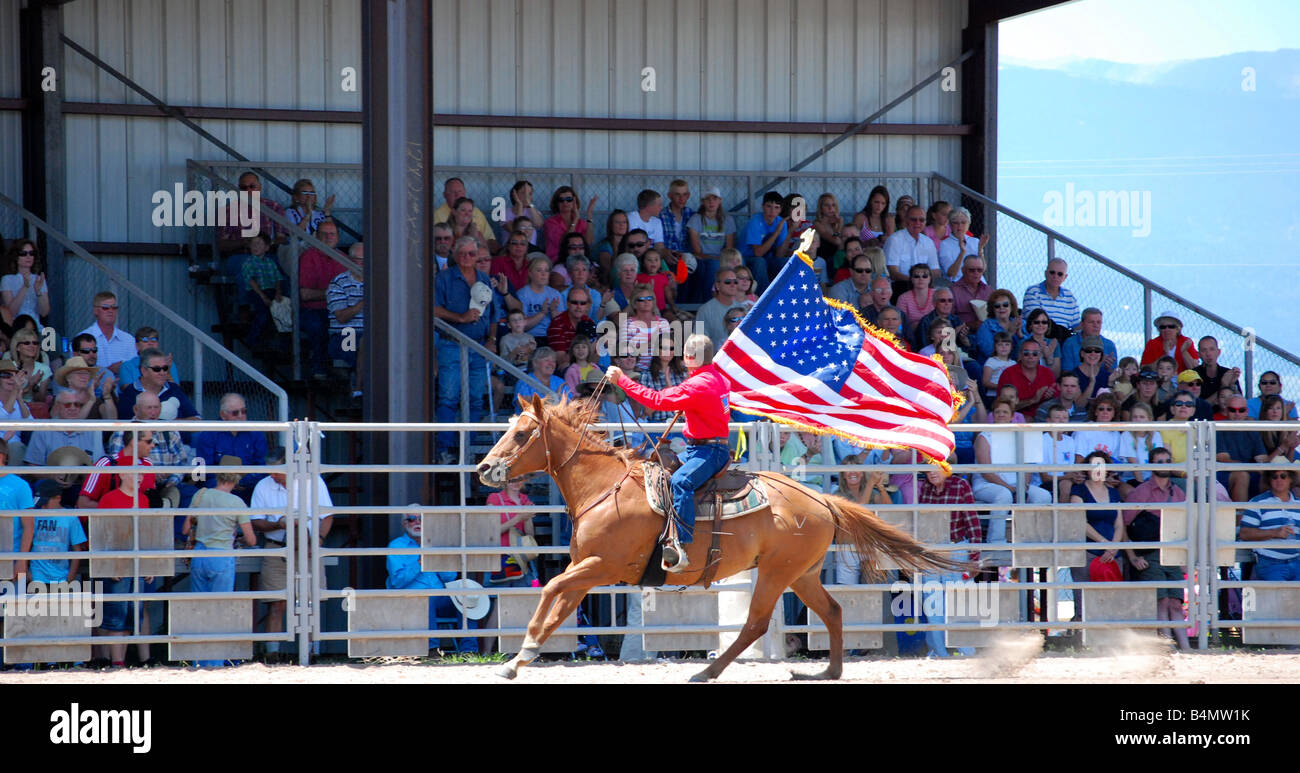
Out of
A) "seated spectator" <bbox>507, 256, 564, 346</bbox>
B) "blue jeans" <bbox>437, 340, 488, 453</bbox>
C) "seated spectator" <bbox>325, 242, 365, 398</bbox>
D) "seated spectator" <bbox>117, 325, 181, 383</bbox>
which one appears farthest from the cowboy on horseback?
"seated spectator" <bbox>325, 242, 365, 398</bbox>

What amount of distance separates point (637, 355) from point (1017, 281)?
6343 mm

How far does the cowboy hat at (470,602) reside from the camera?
10359 mm

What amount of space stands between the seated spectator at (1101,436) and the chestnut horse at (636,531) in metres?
3.96

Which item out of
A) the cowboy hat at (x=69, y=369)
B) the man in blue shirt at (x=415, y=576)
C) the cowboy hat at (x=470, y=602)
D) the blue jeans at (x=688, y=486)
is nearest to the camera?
the blue jeans at (x=688, y=486)

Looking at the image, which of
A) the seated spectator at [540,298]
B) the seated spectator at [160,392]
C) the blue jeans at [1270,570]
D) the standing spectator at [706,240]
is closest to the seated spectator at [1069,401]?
the blue jeans at [1270,570]

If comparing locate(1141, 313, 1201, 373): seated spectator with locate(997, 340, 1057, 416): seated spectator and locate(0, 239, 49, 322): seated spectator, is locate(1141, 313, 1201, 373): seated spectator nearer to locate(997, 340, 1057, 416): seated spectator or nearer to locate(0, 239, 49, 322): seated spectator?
locate(997, 340, 1057, 416): seated spectator

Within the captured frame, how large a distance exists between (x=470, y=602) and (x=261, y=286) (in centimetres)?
584

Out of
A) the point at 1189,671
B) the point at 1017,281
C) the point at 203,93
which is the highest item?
the point at 203,93

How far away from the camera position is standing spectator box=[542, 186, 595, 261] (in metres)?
15.7

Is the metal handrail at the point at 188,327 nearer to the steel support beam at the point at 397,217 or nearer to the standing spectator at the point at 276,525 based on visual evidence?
the steel support beam at the point at 397,217

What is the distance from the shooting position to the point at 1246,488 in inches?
482

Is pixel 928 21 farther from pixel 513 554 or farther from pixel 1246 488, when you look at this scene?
pixel 513 554

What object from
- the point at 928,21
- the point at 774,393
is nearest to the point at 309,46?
the point at 928,21

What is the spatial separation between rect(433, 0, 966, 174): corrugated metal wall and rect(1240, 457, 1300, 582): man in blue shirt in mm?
8456
